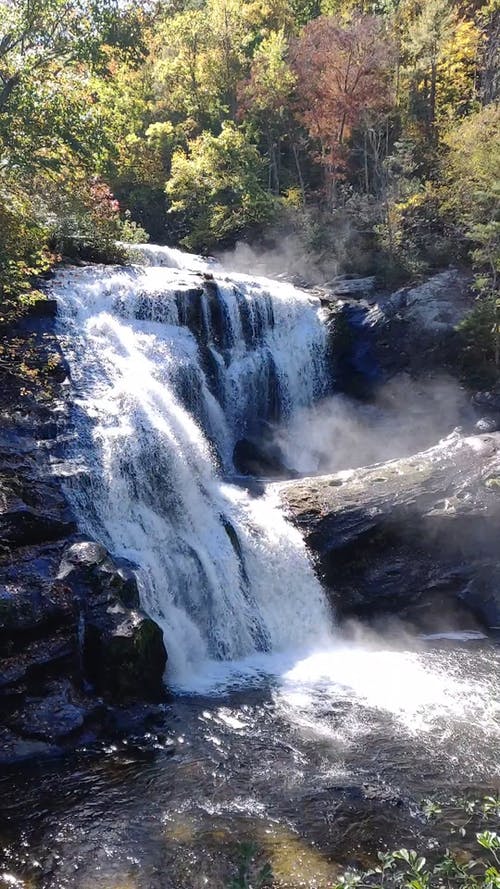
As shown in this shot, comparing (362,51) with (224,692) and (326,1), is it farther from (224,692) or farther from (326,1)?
(224,692)

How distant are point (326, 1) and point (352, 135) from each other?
1389cm

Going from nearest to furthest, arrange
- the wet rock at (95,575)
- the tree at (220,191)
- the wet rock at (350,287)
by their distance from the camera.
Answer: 1. the wet rock at (95,575)
2. the wet rock at (350,287)
3. the tree at (220,191)

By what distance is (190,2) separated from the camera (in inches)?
1847

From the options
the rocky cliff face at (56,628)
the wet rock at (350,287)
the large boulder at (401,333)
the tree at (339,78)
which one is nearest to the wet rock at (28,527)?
the rocky cliff face at (56,628)

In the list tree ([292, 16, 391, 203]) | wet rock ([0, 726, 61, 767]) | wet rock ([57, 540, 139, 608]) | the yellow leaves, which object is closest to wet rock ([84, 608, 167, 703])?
wet rock ([57, 540, 139, 608])

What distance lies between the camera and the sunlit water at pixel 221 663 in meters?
7.36

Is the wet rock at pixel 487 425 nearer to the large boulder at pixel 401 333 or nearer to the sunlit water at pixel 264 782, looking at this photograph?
the large boulder at pixel 401 333

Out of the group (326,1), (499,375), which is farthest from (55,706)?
(326,1)

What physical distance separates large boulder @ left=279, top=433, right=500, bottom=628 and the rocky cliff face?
501 cm

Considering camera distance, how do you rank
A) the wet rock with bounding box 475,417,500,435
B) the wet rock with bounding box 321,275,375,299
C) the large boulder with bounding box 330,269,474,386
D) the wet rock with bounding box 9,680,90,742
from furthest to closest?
the wet rock with bounding box 321,275,375,299 < the large boulder with bounding box 330,269,474,386 < the wet rock with bounding box 475,417,500,435 < the wet rock with bounding box 9,680,90,742

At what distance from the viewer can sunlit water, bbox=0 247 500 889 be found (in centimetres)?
736

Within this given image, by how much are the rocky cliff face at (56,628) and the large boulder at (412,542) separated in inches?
197

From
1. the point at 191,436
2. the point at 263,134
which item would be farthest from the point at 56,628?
the point at 263,134

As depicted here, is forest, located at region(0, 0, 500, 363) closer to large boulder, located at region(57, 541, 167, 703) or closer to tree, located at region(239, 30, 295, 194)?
tree, located at region(239, 30, 295, 194)
